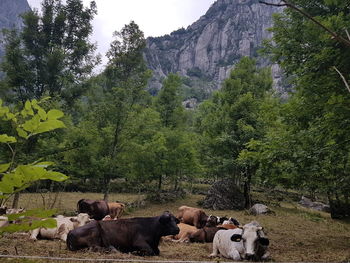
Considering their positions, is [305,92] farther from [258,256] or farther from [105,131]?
[105,131]

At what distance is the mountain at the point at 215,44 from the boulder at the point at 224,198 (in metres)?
145

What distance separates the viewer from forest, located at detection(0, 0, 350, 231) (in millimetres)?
7703

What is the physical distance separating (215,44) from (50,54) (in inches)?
6930

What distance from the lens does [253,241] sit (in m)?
6.81

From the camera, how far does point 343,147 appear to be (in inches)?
315

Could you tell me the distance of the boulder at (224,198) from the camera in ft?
68.5

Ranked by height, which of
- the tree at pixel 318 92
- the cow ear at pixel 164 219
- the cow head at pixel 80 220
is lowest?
the cow head at pixel 80 220

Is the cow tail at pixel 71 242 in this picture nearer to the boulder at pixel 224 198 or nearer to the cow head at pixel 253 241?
the cow head at pixel 253 241

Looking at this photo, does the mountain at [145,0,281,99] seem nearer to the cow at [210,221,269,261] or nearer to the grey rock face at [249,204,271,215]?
the grey rock face at [249,204,271,215]

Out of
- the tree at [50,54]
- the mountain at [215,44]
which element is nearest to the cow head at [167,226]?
the tree at [50,54]

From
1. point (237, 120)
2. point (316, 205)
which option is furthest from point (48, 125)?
point (316, 205)

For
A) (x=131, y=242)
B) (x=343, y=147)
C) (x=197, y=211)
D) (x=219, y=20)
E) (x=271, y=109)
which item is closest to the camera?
(x=131, y=242)

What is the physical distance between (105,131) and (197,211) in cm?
673

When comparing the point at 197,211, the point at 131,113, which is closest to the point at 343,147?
the point at 197,211
